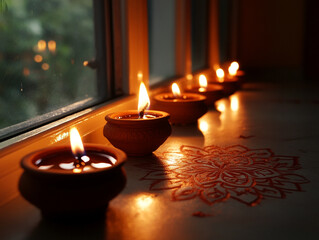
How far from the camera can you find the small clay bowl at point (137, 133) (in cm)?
83

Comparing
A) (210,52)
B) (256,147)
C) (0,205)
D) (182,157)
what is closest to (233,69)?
(210,52)

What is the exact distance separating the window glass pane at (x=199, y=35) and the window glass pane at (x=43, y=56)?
1.32 meters

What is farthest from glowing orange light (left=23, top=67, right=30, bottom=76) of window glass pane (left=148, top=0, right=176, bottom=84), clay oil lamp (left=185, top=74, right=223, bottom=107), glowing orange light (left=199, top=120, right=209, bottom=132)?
window glass pane (left=148, top=0, right=176, bottom=84)

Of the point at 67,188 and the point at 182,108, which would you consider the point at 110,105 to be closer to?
the point at 182,108

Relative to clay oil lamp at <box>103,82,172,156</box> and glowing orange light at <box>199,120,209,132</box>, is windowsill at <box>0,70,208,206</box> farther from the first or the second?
glowing orange light at <box>199,120,209,132</box>

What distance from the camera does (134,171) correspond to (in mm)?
786

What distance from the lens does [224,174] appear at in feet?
2.52

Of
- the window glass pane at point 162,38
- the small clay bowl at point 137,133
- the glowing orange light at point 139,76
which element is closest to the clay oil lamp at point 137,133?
the small clay bowl at point 137,133

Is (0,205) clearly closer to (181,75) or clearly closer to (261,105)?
(261,105)

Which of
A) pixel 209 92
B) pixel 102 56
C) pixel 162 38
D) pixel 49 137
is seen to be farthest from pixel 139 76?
pixel 162 38

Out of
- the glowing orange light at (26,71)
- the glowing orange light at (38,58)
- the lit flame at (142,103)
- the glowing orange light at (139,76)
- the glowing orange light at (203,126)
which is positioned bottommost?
the glowing orange light at (203,126)

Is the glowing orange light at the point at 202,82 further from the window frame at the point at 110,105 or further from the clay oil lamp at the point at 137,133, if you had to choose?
the clay oil lamp at the point at 137,133

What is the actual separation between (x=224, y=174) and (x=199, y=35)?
1.93 meters

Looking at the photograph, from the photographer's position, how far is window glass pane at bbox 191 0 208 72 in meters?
2.49
